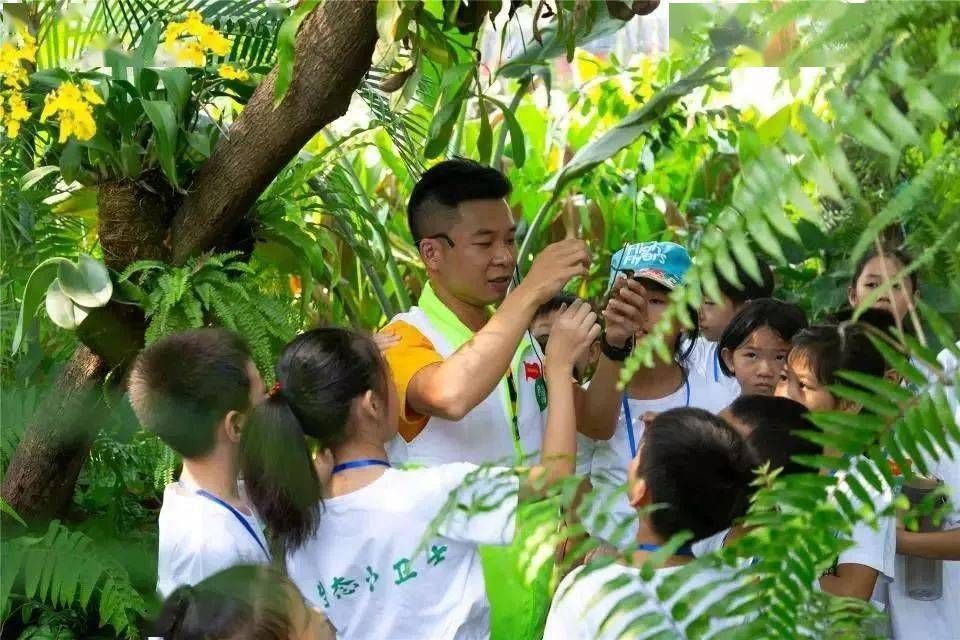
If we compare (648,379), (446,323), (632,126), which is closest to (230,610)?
(446,323)

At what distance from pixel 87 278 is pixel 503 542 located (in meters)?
1.06

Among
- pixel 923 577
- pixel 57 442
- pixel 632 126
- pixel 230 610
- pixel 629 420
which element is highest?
pixel 632 126

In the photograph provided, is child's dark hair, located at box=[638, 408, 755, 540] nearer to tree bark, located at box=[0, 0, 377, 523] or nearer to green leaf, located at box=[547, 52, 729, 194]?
tree bark, located at box=[0, 0, 377, 523]

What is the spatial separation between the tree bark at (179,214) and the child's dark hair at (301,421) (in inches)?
16.9

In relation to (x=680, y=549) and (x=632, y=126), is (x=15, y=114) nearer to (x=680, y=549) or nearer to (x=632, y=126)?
(x=632, y=126)

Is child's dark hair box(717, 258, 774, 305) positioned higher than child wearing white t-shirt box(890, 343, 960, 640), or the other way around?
child's dark hair box(717, 258, 774, 305)

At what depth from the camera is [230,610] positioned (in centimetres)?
170

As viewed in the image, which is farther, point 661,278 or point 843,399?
point 661,278

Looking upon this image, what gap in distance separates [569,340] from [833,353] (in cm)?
59

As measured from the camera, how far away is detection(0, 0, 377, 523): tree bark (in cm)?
238

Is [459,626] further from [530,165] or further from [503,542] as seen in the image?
[530,165]

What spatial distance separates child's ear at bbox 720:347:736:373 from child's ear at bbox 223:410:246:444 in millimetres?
1385

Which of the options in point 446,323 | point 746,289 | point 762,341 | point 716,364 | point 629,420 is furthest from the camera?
point 746,289

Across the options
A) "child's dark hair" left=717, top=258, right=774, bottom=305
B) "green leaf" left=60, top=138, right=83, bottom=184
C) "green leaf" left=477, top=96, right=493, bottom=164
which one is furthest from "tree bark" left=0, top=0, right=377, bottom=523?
"child's dark hair" left=717, top=258, right=774, bottom=305
